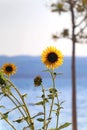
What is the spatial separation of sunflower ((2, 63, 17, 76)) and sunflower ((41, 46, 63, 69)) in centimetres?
9

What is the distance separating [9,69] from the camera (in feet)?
3.59

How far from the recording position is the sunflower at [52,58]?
1036 mm

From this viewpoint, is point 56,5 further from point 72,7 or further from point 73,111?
point 73,111

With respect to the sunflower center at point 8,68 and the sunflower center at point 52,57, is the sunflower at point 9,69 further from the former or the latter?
the sunflower center at point 52,57

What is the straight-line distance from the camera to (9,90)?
1.01 meters

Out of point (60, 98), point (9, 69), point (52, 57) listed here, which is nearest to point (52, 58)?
point (52, 57)

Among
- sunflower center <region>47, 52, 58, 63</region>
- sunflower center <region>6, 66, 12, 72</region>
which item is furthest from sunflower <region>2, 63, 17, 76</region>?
sunflower center <region>47, 52, 58, 63</region>

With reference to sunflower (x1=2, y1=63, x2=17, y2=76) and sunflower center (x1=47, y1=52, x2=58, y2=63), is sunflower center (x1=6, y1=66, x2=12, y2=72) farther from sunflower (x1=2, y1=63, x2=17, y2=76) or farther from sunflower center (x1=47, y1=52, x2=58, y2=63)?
sunflower center (x1=47, y1=52, x2=58, y2=63)

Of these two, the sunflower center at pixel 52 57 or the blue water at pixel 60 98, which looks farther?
the blue water at pixel 60 98

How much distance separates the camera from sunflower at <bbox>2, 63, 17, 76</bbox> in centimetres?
109

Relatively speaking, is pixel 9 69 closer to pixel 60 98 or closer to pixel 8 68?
pixel 8 68

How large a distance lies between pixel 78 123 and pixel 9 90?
3950mm

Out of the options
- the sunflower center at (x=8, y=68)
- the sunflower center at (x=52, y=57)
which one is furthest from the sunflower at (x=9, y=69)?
the sunflower center at (x=52, y=57)

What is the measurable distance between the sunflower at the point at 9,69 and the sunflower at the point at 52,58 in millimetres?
89
